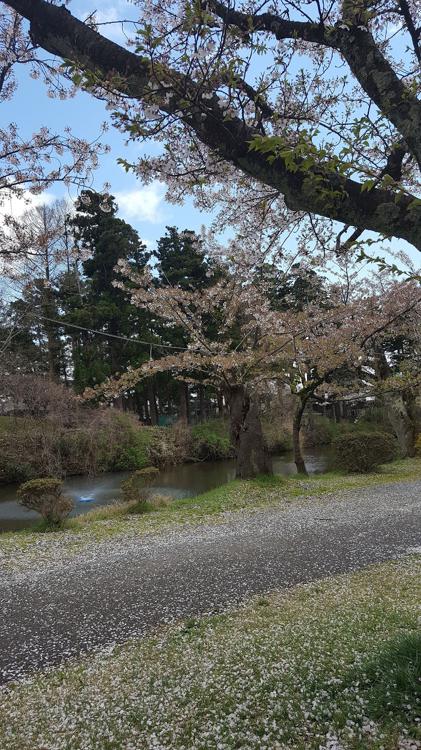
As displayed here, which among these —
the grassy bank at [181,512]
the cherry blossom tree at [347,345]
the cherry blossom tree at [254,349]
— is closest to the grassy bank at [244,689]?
the grassy bank at [181,512]

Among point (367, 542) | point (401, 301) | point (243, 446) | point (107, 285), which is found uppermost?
point (107, 285)

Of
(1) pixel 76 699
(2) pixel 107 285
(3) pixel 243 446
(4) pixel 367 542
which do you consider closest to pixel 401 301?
(3) pixel 243 446

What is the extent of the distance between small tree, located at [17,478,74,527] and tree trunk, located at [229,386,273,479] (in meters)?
4.57

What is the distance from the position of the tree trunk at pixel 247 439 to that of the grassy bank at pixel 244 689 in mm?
7682

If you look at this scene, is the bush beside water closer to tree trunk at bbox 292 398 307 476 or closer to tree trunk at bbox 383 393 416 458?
tree trunk at bbox 292 398 307 476

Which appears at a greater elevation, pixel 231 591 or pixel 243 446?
pixel 243 446

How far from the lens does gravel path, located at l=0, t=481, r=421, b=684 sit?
3707mm

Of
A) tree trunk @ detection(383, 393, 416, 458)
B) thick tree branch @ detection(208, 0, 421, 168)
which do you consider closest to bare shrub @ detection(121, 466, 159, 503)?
thick tree branch @ detection(208, 0, 421, 168)

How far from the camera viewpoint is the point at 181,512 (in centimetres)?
871

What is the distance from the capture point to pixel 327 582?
4523mm

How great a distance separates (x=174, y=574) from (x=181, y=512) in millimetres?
3767

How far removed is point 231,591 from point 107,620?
1.16 m

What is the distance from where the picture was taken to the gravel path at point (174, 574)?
12.2ft

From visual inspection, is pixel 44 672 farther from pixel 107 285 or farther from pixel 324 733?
pixel 107 285
